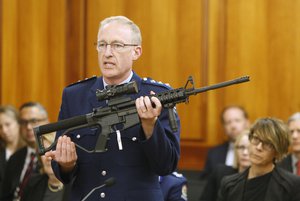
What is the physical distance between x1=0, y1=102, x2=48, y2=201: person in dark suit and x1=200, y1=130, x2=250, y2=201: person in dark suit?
1.19 meters

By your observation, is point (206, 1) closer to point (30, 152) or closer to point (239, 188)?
point (30, 152)

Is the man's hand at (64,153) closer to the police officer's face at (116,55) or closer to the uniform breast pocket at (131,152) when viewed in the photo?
the uniform breast pocket at (131,152)

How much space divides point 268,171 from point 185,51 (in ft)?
7.44

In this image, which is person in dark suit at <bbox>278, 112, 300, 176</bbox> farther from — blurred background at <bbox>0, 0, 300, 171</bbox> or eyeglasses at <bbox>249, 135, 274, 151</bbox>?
blurred background at <bbox>0, 0, 300, 171</bbox>

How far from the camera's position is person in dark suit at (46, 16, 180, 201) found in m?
2.35

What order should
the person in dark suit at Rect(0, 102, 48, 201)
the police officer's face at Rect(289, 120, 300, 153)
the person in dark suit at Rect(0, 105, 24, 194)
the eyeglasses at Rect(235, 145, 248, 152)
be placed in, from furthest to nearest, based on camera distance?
1. the person in dark suit at Rect(0, 105, 24, 194)
2. the person in dark suit at Rect(0, 102, 48, 201)
3. the police officer's face at Rect(289, 120, 300, 153)
4. the eyeglasses at Rect(235, 145, 248, 152)

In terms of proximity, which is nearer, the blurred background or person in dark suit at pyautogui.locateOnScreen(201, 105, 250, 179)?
person in dark suit at pyautogui.locateOnScreen(201, 105, 250, 179)

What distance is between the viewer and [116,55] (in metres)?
2.39

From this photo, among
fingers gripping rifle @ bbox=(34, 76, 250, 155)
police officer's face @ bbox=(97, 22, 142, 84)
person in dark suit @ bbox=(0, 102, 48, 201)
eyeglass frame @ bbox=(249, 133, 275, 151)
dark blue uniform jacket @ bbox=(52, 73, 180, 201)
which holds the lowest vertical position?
person in dark suit @ bbox=(0, 102, 48, 201)

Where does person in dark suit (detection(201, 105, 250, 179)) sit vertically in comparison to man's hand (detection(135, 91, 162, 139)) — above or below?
below

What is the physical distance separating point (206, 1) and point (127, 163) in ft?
11.6

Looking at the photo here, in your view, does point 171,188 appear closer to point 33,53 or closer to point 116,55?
point 116,55

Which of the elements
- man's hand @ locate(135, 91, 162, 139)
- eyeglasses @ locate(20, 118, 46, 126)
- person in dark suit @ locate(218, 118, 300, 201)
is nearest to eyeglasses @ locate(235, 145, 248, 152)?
person in dark suit @ locate(218, 118, 300, 201)

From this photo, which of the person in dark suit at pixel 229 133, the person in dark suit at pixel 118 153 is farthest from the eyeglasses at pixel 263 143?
the person in dark suit at pixel 229 133
